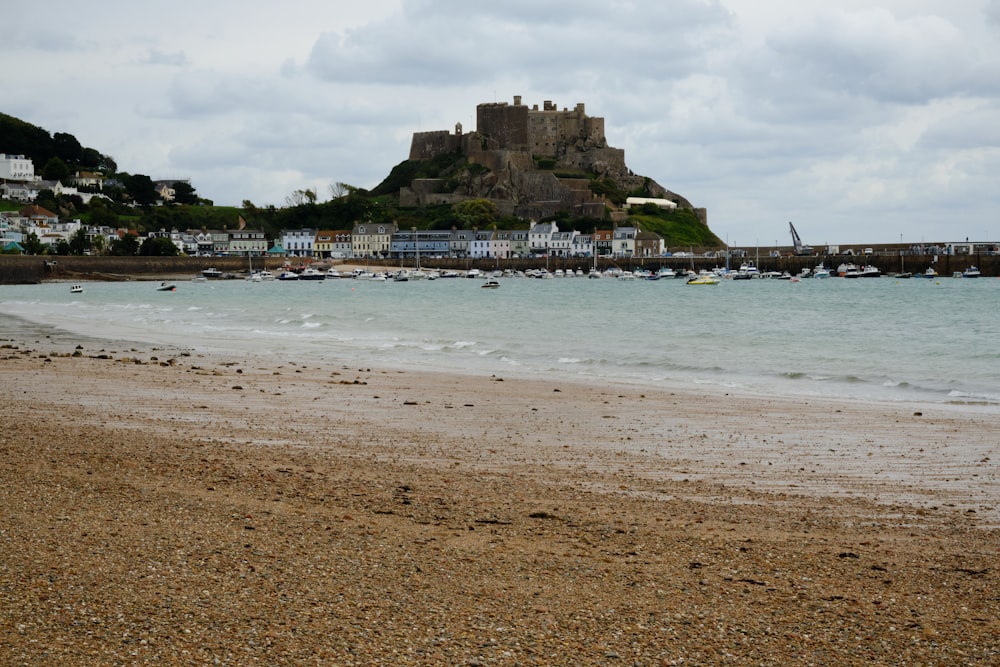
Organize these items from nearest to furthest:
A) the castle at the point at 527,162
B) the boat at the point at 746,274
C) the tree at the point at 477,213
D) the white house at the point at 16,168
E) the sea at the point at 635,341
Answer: the sea at the point at 635,341 → the boat at the point at 746,274 → the tree at the point at 477,213 → the castle at the point at 527,162 → the white house at the point at 16,168

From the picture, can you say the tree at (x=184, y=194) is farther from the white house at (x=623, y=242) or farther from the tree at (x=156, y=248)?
the white house at (x=623, y=242)

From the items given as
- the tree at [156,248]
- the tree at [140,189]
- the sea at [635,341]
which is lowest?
the sea at [635,341]

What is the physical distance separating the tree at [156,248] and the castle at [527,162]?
40.4 metres

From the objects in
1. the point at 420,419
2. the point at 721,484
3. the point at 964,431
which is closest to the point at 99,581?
the point at 721,484

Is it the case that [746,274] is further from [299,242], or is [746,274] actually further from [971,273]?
[299,242]

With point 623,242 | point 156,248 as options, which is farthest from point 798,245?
point 156,248

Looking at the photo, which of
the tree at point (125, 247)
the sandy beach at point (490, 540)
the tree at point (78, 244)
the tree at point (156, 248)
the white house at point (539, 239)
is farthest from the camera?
the white house at point (539, 239)

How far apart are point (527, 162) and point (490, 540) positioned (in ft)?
432

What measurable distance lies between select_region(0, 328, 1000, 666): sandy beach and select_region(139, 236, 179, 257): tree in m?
103

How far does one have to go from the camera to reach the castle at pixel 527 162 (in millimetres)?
134125

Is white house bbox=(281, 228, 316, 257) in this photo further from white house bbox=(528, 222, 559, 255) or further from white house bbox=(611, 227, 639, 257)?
white house bbox=(611, 227, 639, 257)

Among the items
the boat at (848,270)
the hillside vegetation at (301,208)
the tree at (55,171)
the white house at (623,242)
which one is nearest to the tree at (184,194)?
the hillside vegetation at (301,208)

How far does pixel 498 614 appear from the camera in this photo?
4969mm

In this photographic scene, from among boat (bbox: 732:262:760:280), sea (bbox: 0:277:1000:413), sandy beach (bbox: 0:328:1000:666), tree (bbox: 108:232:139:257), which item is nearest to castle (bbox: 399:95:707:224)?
boat (bbox: 732:262:760:280)
